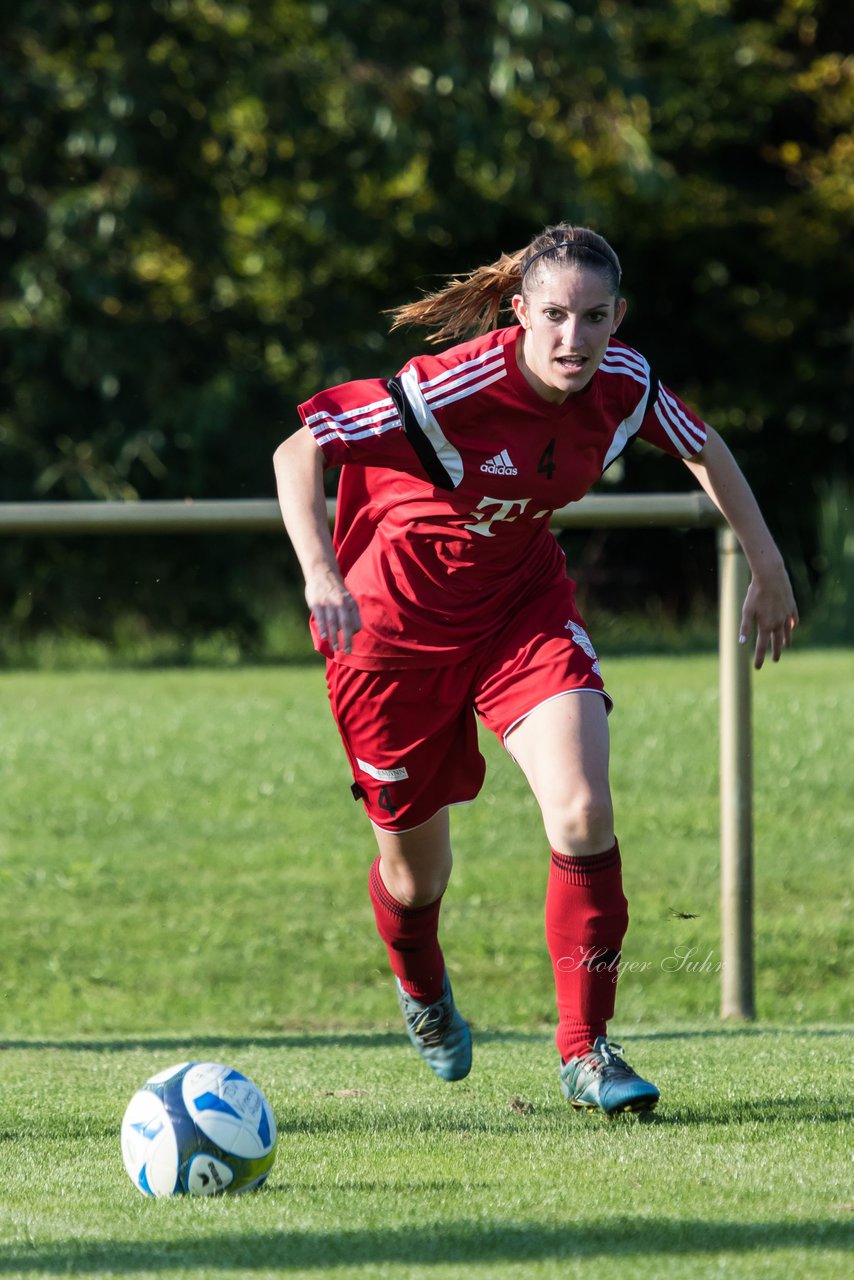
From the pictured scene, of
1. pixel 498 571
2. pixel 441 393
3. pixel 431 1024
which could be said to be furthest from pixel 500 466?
pixel 431 1024

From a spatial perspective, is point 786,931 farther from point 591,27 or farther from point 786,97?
point 786,97

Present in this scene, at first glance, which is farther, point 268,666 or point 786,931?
point 268,666

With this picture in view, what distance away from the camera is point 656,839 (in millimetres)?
8188

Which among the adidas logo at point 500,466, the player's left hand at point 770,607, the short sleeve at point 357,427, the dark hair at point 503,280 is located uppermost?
the dark hair at point 503,280

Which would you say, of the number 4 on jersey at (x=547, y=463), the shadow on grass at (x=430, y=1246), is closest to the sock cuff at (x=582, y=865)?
the number 4 on jersey at (x=547, y=463)

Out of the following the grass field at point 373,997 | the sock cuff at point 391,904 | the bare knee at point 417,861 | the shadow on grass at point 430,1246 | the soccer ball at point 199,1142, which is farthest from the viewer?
the sock cuff at point 391,904

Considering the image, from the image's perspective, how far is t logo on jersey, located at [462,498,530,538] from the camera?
4.25 metres

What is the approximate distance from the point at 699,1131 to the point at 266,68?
14.8 m

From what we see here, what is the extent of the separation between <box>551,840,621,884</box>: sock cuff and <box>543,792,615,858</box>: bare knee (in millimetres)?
15

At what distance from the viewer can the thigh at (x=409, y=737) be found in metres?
4.47

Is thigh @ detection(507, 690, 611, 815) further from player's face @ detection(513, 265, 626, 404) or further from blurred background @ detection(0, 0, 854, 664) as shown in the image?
blurred background @ detection(0, 0, 854, 664)

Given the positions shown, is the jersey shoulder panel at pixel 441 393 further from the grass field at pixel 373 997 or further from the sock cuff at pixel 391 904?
the grass field at pixel 373 997

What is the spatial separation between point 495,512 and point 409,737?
681 mm

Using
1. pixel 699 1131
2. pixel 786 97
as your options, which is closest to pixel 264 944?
pixel 699 1131
